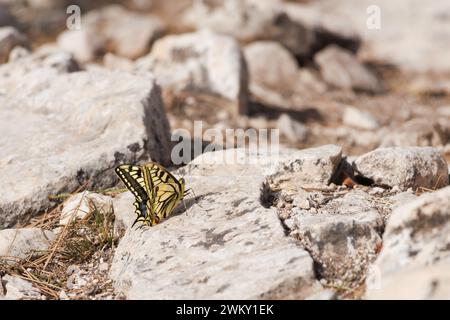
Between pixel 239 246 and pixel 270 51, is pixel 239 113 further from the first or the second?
pixel 239 246

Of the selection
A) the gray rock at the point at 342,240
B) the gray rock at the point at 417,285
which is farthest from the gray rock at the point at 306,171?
the gray rock at the point at 417,285

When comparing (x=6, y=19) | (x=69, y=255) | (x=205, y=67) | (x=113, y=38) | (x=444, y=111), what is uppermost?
(x=6, y=19)

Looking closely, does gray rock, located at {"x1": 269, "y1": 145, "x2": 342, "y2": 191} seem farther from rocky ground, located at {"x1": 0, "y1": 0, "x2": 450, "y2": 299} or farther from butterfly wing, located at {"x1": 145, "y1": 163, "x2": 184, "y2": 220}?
butterfly wing, located at {"x1": 145, "y1": 163, "x2": 184, "y2": 220}

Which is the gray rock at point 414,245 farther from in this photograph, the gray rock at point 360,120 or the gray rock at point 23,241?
the gray rock at point 360,120

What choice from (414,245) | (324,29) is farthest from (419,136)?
(324,29)

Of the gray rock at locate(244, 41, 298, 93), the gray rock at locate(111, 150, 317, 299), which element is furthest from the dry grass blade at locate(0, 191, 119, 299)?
the gray rock at locate(244, 41, 298, 93)

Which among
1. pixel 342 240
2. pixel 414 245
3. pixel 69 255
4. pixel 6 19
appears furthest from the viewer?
pixel 6 19

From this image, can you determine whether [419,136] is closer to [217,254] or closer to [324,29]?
[217,254]

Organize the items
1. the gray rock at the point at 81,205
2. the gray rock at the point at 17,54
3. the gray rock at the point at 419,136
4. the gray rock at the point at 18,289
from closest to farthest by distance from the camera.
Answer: the gray rock at the point at 18,289 → the gray rock at the point at 81,205 → the gray rock at the point at 419,136 → the gray rock at the point at 17,54
